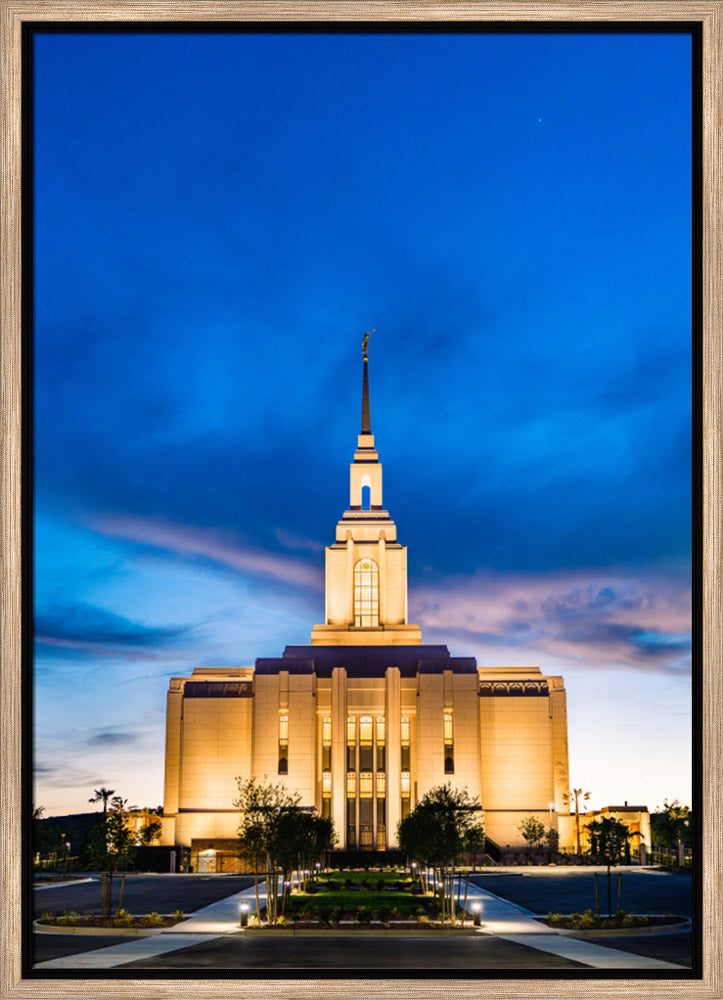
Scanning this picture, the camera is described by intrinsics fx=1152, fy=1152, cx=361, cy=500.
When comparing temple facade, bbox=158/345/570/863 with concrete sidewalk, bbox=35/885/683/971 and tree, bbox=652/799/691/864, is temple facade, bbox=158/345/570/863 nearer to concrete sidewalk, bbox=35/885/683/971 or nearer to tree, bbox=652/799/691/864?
tree, bbox=652/799/691/864

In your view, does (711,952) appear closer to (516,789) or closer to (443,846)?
(443,846)

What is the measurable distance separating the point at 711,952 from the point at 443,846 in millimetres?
19620

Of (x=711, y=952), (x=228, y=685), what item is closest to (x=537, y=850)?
(x=228, y=685)

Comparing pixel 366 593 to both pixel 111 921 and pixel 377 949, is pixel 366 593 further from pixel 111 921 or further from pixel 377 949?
pixel 377 949

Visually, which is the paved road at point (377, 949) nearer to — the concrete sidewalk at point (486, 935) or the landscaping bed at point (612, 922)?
the concrete sidewalk at point (486, 935)

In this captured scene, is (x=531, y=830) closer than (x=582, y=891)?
No

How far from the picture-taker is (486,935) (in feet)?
75.7

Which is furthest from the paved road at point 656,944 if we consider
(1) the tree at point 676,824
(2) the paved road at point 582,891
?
(1) the tree at point 676,824

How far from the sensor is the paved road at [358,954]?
1728 cm

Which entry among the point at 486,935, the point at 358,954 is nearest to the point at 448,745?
the point at 486,935

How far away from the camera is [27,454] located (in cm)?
1233

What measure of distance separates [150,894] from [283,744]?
30.7m

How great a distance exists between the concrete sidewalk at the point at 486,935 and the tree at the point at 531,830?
109ft

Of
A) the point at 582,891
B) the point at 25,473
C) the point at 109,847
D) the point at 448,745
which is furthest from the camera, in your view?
the point at 448,745
